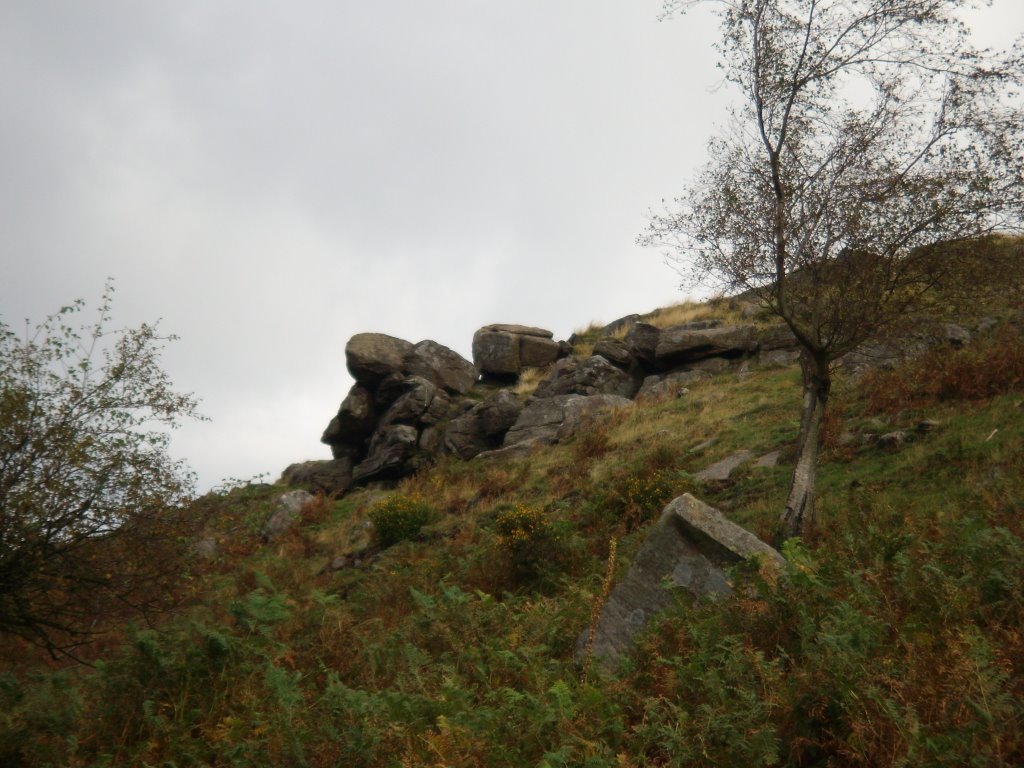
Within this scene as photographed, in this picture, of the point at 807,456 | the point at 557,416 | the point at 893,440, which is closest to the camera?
the point at 807,456

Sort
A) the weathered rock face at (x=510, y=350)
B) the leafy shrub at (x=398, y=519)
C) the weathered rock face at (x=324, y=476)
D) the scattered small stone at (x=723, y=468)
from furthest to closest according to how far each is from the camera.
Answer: the weathered rock face at (x=510, y=350), the weathered rock face at (x=324, y=476), the leafy shrub at (x=398, y=519), the scattered small stone at (x=723, y=468)

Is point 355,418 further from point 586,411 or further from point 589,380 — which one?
point 586,411

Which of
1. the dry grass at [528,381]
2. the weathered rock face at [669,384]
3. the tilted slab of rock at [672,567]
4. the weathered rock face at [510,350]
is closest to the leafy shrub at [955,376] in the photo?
the tilted slab of rock at [672,567]

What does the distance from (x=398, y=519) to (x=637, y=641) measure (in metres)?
13.3

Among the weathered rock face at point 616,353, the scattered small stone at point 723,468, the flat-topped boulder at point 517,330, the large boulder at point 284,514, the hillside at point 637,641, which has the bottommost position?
the hillside at point 637,641

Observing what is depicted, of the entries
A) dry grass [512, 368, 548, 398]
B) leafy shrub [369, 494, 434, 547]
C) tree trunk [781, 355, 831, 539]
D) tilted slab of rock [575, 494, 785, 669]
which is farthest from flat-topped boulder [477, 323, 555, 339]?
tilted slab of rock [575, 494, 785, 669]

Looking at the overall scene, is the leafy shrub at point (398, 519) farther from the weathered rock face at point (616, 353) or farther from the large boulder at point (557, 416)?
the weathered rock face at point (616, 353)

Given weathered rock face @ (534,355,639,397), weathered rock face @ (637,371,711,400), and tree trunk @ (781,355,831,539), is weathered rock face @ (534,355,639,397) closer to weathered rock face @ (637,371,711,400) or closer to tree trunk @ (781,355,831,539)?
weathered rock face @ (637,371,711,400)

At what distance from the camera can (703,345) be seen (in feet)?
100

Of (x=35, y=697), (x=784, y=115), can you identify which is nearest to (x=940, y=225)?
(x=784, y=115)

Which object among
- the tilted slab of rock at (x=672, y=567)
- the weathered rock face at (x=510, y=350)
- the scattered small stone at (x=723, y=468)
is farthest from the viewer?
the weathered rock face at (x=510, y=350)

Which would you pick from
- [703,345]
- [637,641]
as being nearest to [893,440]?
[637,641]

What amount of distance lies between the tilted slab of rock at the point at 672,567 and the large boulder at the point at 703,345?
22.4 metres

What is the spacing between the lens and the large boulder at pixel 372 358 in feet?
109
